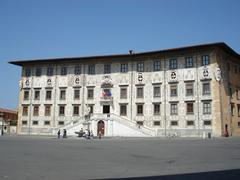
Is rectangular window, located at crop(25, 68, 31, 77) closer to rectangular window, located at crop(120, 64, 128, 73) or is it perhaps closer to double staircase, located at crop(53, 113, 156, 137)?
double staircase, located at crop(53, 113, 156, 137)

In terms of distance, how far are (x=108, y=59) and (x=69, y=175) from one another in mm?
39112

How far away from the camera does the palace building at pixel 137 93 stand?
40.3m

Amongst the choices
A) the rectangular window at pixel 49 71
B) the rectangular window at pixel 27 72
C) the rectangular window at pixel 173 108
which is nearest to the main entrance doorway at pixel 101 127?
the rectangular window at pixel 173 108

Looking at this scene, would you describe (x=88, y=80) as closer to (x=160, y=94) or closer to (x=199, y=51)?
(x=160, y=94)

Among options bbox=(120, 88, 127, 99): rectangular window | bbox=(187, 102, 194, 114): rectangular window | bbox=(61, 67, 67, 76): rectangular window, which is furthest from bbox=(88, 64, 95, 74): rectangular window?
bbox=(187, 102, 194, 114): rectangular window

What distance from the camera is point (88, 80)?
4781 cm

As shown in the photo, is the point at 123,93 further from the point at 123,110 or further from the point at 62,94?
the point at 62,94

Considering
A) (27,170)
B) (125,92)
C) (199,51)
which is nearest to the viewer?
(27,170)

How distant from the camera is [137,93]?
4481 cm

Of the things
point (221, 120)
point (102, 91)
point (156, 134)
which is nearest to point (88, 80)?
point (102, 91)

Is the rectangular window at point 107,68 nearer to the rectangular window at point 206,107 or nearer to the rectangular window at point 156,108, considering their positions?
the rectangular window at point 156,108

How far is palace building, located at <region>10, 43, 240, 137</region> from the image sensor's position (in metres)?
40.3

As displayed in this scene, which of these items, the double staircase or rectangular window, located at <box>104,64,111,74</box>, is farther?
rectangular window, located at <box>104,64,111,74</box>

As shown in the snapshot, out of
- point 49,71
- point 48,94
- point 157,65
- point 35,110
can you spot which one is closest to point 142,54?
point 157,65
